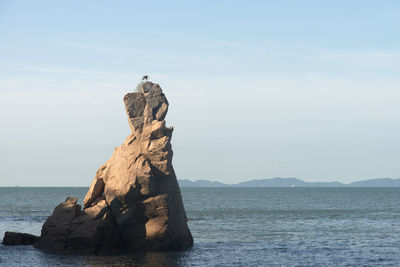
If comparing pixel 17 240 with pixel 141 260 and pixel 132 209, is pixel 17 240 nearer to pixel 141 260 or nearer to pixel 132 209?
pixel 132 209

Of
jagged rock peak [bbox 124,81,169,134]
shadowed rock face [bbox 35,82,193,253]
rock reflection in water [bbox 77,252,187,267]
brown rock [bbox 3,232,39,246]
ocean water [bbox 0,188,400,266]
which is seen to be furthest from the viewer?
brown rock [bbox 3,232,39,246]

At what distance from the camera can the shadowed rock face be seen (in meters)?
47.3

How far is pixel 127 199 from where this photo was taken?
48406 mm

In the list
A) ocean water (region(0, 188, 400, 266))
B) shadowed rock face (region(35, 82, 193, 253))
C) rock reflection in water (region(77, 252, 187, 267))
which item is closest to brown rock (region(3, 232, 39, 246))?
ocean water (region(0, 188, 400, 266))

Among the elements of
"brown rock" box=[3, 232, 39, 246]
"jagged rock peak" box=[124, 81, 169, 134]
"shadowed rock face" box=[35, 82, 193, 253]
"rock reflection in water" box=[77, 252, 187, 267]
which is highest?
"jagged rock peak" box=[124, 81, 169, 134]

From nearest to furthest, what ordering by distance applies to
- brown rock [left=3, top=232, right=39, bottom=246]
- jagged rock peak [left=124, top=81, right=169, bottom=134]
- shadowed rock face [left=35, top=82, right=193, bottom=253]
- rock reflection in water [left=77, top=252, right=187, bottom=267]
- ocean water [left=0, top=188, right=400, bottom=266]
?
1. rock reflection in water [left=77, top=252, right=187, bottom=267]
2. ocean water [left=0, top=188, right=400, bottom=266]
3. shadowed rock face [left=35, top=82, right=193, bottom=253]
4. jagged rock peak [left=124, top=81, right=169, bottom=134]
5. brown rock [left=3, top=232, right=39, bottom=246]

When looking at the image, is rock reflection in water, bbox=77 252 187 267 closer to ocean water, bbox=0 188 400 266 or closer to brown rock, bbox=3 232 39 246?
ocean water, bbox=0 188 400 266

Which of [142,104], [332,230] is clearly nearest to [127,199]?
[142,104]

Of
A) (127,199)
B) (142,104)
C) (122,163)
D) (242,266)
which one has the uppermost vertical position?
(142,104)

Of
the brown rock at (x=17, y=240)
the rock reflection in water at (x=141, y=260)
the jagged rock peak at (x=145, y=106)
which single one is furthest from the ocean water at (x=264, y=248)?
the jagged rock peak at (x=145, y=106)

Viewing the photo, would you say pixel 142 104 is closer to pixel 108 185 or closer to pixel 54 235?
Result: pixel 108 185

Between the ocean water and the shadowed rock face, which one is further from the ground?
Answer: the shadowed rock face

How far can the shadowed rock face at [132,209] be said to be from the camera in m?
47.3

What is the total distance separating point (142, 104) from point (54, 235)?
46.5 feet
